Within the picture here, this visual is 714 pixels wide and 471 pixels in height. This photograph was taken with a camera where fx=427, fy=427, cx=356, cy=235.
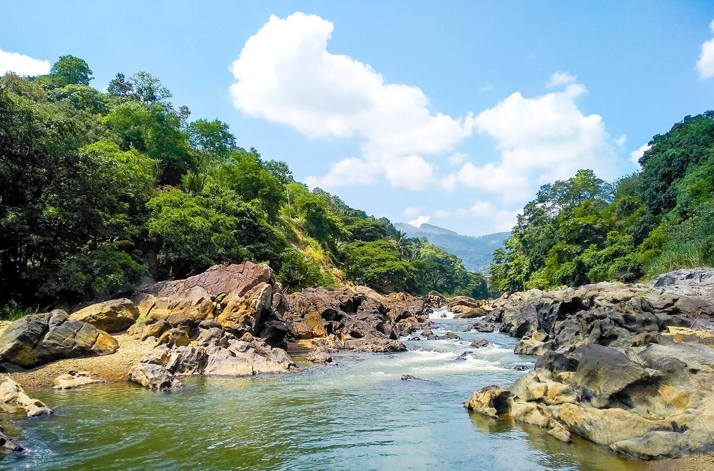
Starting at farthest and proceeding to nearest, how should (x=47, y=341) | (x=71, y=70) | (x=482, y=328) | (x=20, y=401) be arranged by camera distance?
(x=71, y=70) < (x=482, y=328) < (x=47, y=341) < (x=20, y=401)

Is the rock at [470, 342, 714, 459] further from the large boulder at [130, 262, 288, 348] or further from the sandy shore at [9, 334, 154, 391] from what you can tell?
the large boulder at [130, 262, 288, 348]

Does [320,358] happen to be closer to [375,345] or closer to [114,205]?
[375,345]

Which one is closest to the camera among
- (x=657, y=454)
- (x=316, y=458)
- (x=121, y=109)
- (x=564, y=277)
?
(x=657, y=454)

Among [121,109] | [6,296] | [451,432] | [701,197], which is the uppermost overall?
[121,109]

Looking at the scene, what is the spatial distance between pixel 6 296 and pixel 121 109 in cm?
2727

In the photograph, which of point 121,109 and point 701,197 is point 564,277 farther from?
point 121,109

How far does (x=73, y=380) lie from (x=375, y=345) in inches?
586

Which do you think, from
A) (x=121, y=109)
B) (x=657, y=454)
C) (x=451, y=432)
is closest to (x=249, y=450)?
(x=451, y=432)

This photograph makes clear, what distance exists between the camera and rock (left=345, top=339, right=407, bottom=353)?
2403 centimetres

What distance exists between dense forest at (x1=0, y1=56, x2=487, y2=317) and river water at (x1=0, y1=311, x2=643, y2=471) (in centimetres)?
1015

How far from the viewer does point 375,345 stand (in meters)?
24.4

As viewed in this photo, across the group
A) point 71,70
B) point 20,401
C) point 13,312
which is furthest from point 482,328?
point 71,70

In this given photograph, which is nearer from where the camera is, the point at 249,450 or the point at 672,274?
the point at 249,450

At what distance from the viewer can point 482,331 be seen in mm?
36812
